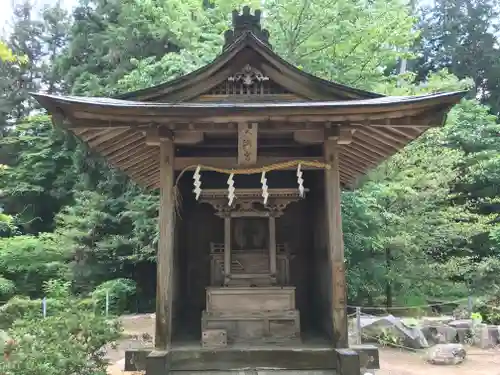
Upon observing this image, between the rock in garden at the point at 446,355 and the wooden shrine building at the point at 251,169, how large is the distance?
15.4 ft

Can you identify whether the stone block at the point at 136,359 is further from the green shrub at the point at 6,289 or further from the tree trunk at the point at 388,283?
the green shrub at the point at 6,289

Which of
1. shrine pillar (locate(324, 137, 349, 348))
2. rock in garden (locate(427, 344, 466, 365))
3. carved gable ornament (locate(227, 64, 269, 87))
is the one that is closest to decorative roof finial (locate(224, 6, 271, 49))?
carved gable ornament (locate(227, 64, 269, 87))

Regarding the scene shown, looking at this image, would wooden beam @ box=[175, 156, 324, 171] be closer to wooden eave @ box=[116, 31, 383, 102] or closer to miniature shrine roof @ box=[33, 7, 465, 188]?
miniature shrine roof @ box=[33, 7, 465, 188]

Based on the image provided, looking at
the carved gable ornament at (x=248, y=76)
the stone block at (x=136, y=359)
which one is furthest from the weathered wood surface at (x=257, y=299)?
the carved gable ornament at (x=248, y=76)

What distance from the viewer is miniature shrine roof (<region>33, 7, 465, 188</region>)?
17.7 ft

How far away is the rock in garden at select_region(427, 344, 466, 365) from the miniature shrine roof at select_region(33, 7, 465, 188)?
5.72m

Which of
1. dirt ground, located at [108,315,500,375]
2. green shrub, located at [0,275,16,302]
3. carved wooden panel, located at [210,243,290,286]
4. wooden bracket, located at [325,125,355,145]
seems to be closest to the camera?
wooden bracket, located at [325,125,355,145]

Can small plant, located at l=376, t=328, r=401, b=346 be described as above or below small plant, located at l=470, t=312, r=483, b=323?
below

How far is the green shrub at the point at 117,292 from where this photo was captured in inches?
662

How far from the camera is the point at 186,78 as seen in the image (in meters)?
6.21

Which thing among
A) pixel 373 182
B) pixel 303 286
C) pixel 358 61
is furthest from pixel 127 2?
pixel 303 286

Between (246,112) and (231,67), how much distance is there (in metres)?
1.23

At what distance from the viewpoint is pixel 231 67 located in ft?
20.8

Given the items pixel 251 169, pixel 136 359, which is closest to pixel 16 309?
pixel 136 359
